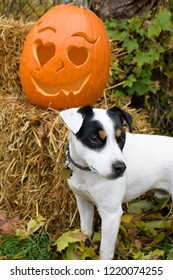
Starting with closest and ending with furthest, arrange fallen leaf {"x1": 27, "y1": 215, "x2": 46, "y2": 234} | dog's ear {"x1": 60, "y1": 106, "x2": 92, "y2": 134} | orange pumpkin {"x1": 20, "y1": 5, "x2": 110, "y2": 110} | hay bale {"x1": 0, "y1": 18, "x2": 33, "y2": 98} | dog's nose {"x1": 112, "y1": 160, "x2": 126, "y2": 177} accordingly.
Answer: dog's nose {"x1": 112, "y1": 160, "x2": 126, "y2": 177}
dog's ear {"x1": 60, "y1": 106, "x2": 92, "y2": 134}
fallen leaf {"x1": 27, "y1": 215, "x2": 46, "y2": 234}
orange pumpkin {"x1": 20, "y1": 5, "x2": 110, "y2": 110}
hay bale {"x1": 0, "y1": 18, "x2": 33, "y2": 98}

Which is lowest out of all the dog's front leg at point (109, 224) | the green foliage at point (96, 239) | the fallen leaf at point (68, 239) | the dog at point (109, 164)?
the green foliage at point (96, 239)

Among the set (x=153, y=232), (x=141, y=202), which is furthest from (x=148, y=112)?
(x=153, y=232)

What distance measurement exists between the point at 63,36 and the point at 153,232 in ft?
5.36

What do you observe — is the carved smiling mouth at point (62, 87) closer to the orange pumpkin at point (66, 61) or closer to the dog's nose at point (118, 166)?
the orange pumpkin at point (66, 61)

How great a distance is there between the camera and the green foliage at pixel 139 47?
475 centimetres

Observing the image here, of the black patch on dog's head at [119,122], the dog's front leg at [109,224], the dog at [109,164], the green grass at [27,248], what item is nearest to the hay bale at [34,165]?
the green grass at [27,248]

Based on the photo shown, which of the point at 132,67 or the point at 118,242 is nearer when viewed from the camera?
the point at 118,242

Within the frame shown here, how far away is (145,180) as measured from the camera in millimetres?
3484

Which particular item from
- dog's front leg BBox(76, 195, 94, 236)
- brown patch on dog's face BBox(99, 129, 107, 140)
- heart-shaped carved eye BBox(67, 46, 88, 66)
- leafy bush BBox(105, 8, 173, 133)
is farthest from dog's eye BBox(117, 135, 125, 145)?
leafy bush BBox(105, 8, 173, 133)

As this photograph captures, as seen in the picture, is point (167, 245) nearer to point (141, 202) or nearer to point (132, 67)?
point (141, 202)

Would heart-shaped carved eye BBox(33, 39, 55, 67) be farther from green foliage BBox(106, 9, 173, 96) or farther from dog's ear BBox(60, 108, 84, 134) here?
dog's ear BBox(60, 108, 84, 134)

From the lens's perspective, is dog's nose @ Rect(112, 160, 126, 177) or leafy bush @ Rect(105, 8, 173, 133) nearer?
dog's nose @ Rect(112, 160, 126, 177)

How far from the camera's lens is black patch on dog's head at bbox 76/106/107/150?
9.85 feet

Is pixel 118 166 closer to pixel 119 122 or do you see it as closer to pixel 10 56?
pixel 119 122
